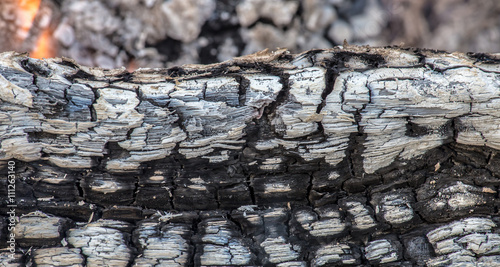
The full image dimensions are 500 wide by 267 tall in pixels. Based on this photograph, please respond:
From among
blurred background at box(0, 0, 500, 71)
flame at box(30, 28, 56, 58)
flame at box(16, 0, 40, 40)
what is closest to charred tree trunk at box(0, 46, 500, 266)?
blurred background at box(0, 0, 500, 71)

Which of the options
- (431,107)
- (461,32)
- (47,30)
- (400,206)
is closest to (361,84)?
(431,107)

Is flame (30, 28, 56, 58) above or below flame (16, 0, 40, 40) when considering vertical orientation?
below

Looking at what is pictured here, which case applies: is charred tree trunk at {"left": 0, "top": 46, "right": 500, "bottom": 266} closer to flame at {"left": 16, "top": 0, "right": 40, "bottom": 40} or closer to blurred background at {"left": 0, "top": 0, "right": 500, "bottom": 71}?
blurred background at {"left": 0, "top": 0, "right": 500, "bottom": 71}

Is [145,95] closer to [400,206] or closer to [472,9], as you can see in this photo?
[400,206]

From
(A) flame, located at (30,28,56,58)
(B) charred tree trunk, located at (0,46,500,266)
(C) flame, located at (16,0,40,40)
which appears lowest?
(B) charred tree trunk, located at (0,46,500,266)

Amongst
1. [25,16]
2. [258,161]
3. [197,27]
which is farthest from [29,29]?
[258,161]
